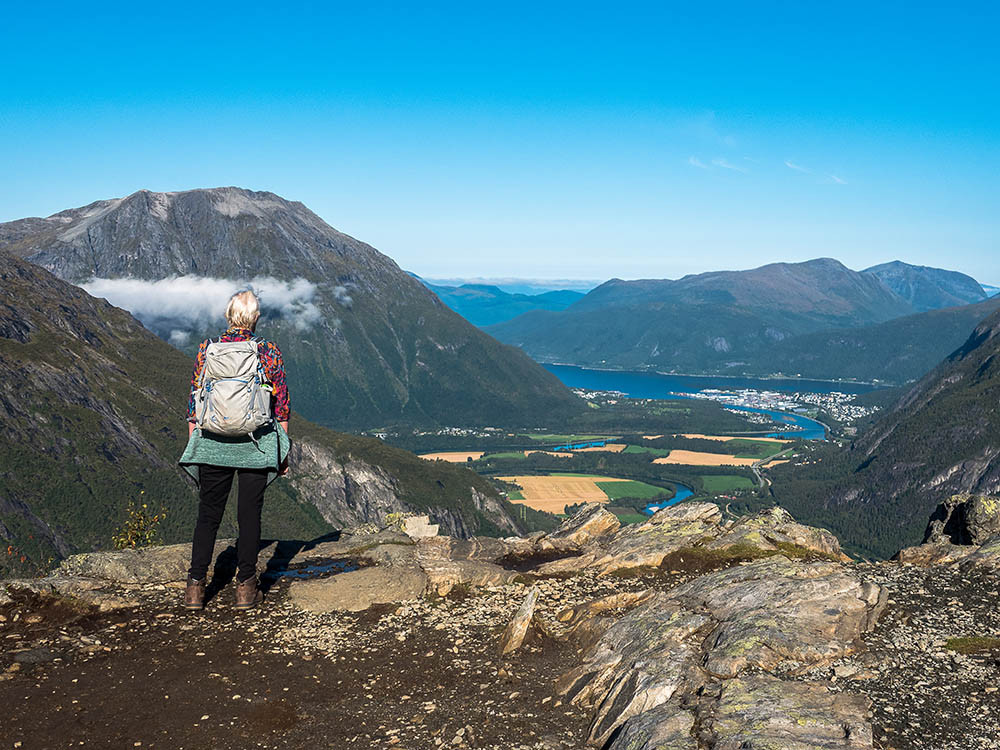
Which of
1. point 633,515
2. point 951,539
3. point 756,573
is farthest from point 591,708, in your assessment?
point 633,515

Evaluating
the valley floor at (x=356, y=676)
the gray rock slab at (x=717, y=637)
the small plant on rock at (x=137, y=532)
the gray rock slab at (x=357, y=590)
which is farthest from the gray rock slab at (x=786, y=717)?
the small plant on rock at (x=137, y=532)

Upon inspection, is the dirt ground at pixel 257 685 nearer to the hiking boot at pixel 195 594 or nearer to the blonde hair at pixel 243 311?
the hiking boot at pixel 195 594

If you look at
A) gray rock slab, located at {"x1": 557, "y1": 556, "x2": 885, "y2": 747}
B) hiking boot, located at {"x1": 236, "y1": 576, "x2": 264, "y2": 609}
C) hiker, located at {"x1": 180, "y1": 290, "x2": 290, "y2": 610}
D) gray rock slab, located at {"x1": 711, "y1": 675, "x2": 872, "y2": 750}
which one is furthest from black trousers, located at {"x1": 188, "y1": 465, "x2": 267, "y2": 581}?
gray rock slab, located at {"x1": 711, "y1": 675, "x2": 872, "y2": 750}

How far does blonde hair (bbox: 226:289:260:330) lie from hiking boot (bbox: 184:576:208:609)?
574 cm

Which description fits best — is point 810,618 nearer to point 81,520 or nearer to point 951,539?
point 951,539

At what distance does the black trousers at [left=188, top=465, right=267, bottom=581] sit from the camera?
52.0ft

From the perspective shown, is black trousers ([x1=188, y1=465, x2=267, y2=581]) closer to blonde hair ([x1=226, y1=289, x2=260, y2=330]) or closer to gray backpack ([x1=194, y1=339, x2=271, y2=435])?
gray backpack ([x1=194, y1=339, x2=271, y2=435])

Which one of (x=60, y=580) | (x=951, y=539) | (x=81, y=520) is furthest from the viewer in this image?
(x=81, y=520)

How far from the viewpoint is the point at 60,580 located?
17562mm

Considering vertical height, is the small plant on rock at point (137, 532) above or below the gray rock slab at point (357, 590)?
below

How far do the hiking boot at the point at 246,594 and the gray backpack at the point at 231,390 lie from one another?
13.1ft

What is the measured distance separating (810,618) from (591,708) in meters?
4.96

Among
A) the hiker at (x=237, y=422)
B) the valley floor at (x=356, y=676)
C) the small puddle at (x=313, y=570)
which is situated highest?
the hiker at (x=237, y=422)

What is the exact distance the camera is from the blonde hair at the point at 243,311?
1549 cm
